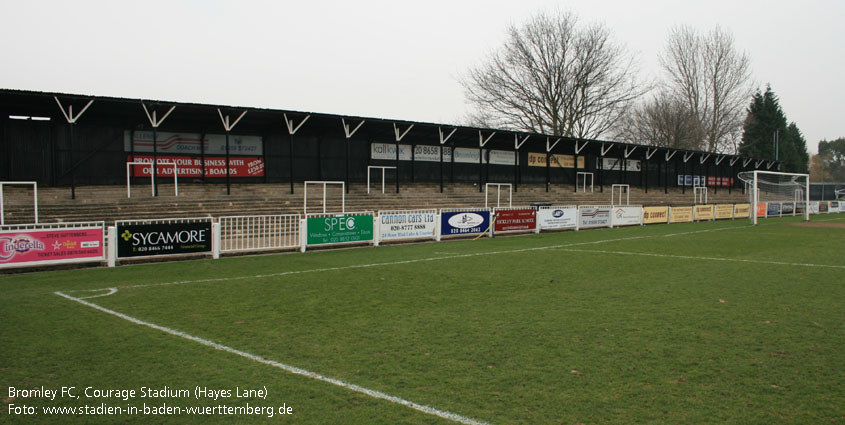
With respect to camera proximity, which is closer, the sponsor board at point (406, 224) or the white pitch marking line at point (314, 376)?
the white pitch marking line at point (314, 376)

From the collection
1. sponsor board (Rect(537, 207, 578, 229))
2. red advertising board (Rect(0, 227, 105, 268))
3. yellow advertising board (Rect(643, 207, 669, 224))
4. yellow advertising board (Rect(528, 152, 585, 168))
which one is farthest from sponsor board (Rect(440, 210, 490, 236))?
yellow advertising board (Rect(528, 152, 585, 168))

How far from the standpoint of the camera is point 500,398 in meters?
4.56

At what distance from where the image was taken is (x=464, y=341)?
639 centimetres

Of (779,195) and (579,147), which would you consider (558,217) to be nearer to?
(579,147)

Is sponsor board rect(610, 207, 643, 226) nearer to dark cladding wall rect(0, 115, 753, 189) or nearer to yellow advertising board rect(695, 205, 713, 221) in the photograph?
yellow advertising board rect(695, 205, 713, 221)

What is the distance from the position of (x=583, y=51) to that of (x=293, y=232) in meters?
38.8

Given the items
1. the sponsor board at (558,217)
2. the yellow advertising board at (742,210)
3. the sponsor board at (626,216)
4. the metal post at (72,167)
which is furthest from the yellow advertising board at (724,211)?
the metal post at (72,167)

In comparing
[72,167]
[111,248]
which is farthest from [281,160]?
[111,248]

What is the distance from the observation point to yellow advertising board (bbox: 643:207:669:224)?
29406mm

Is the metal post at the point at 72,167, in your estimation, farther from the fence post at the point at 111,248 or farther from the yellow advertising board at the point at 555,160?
the yellow advertising board at the point at 555,160

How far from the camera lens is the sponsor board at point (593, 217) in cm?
2575

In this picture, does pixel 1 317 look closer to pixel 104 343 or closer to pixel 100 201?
pixel 104 343

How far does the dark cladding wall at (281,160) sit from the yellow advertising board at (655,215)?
11.0m

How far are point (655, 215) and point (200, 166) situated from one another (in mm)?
25052
